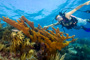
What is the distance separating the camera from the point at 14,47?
7.85 ft

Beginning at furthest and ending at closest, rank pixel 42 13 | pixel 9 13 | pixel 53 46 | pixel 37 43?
pixel 42 13 < pixel 9 13 < pixel 37 43 < pixel 53 46

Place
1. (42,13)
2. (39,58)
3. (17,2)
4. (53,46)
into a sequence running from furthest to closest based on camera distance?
(42,13) < (17,2) < (53,46) < (39,58)

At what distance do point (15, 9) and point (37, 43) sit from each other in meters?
20.0

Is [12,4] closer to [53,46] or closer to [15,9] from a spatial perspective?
[15,9]

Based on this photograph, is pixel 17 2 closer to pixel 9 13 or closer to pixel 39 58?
pixel 9 13

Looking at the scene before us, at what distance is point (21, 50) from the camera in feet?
8.19

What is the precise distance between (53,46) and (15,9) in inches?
808

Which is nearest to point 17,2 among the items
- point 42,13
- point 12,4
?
point 12,4

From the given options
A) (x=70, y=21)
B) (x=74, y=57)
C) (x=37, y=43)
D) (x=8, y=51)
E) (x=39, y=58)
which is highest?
(x=70, y=21)

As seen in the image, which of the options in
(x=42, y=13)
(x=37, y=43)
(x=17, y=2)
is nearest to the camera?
(x=37, y=43)

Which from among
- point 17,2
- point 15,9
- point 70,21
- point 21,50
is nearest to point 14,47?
point 21,50

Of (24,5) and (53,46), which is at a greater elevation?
(24,5)

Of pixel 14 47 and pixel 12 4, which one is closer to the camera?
pixel 14 47

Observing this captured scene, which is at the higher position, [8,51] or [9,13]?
[9,13]
